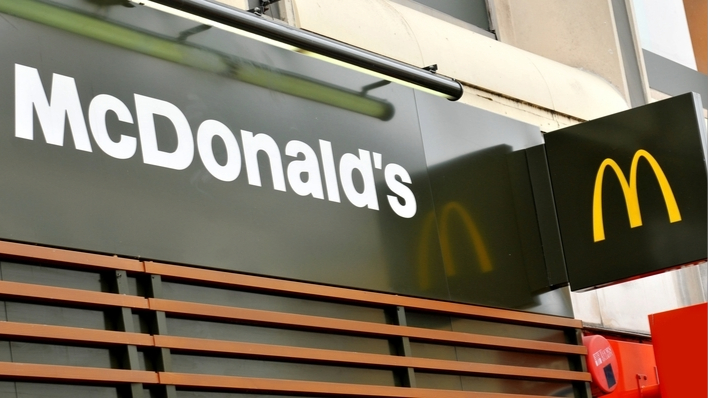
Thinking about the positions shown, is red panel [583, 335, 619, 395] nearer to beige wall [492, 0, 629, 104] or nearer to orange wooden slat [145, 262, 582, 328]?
orange wooden slat [145, 262, 582, 328]

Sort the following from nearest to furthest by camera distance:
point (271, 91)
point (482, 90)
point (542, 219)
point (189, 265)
Answer: point (189, 265) → point (271, 91) → point (542, 219) → point (482, 90)

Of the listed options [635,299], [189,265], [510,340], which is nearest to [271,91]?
[189,265]

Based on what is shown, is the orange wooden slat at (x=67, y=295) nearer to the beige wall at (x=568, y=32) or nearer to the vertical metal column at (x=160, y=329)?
the vertical metal column at (x=160, y=329)

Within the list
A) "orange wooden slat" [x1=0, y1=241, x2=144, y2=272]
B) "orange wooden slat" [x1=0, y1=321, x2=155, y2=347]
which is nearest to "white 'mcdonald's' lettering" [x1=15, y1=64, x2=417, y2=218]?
"orange wooden slat" [x1=0, y1=241, x2=144, y2=272]

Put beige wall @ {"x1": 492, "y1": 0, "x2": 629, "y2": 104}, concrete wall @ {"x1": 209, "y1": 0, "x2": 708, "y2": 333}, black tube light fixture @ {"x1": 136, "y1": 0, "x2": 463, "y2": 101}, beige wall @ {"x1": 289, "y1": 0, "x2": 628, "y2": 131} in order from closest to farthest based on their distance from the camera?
black tube light fixture @ {"x1": 136, "y1": 0, "x2": 463, "y2": 101} < beige wall @ {"x1": 289, "y1": 0, "x2": 628, "y2": 131} < concrete wall @ {"x1": 209, "y1": 0, "x2": 708, "y2": 333} < beige wall @ {"x1": 492, "y1": 0, "x2": 629, "y2": 104}

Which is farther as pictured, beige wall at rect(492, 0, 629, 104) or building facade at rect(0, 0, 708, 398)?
beige wall at rect(492, 0, 629, 104)

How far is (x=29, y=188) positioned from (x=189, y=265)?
29.6 inches

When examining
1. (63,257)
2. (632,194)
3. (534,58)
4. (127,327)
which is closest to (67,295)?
Result: (63,257)

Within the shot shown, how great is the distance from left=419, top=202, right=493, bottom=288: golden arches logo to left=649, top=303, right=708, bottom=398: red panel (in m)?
1.32

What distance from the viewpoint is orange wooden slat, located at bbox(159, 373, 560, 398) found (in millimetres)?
4297

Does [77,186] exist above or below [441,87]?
below

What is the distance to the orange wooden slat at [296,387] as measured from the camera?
14.1 ft

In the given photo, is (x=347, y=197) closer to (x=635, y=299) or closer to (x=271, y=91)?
(x=271, y=91)

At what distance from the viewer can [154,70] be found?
15.4 feet
